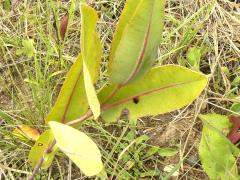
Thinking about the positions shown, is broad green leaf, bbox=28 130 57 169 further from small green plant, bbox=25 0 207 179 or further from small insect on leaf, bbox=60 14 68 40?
small insect on leaf, bbox=60 14 68 40

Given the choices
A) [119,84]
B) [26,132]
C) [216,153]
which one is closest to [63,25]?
[26,132]

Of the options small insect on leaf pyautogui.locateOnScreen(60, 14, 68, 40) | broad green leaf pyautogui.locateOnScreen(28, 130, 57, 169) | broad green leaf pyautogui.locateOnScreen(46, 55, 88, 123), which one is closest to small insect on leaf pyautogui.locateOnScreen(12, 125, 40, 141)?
broad green leaf pyautogui.locateOnScreen(28, 130, 57, 169)

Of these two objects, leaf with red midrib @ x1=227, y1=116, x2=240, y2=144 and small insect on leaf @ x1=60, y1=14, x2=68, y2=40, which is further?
small insect on leaf @ x1=60, y1=14, x2=68, y2=40

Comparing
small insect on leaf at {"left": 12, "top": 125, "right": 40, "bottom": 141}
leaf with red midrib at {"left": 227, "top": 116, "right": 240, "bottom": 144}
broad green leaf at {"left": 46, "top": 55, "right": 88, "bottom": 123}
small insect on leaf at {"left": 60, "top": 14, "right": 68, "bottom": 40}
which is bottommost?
small insect on leaf at {"left": 12, "top": 125, "right": 40, "bottom": 141}

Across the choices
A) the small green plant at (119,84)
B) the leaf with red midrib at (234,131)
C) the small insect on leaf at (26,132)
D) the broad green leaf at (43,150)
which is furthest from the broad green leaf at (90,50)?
the leaf with red midrib at (234,131)

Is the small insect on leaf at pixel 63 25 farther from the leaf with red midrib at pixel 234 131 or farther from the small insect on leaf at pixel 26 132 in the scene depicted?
the leaf with red midrib at pixel 234 131

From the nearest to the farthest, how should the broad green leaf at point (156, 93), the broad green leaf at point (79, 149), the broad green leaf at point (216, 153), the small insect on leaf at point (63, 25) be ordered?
the broad green leaf at point (79, 149), the broad green leaf at point (156, 93), the broad green leaf at point (216, 153), the small insect on leaf at point (63, 25)

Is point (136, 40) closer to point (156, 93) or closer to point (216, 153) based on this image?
point (156, 93)
